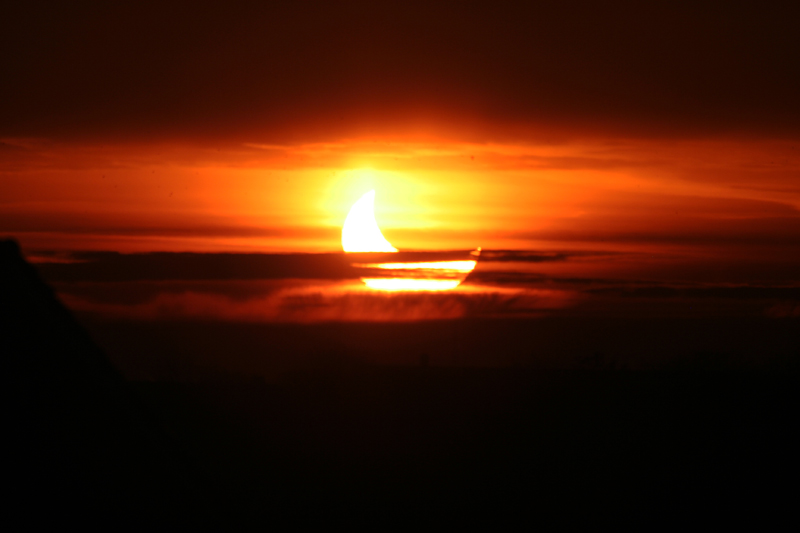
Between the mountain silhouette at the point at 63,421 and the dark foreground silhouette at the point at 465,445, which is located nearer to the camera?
the mountain silhouette at the point at 63,421

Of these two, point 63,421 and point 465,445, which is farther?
point 465,445

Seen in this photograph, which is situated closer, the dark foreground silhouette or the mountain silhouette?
the mountain silhouette

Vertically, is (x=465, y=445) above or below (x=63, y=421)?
above

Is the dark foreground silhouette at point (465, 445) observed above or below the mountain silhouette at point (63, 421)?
above

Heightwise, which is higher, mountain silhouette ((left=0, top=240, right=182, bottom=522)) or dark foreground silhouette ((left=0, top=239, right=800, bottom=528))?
dark foreground silhouette ((left=0, top=239, right=800, bottom=528))

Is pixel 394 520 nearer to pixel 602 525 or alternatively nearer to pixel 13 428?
pixel 602 525
